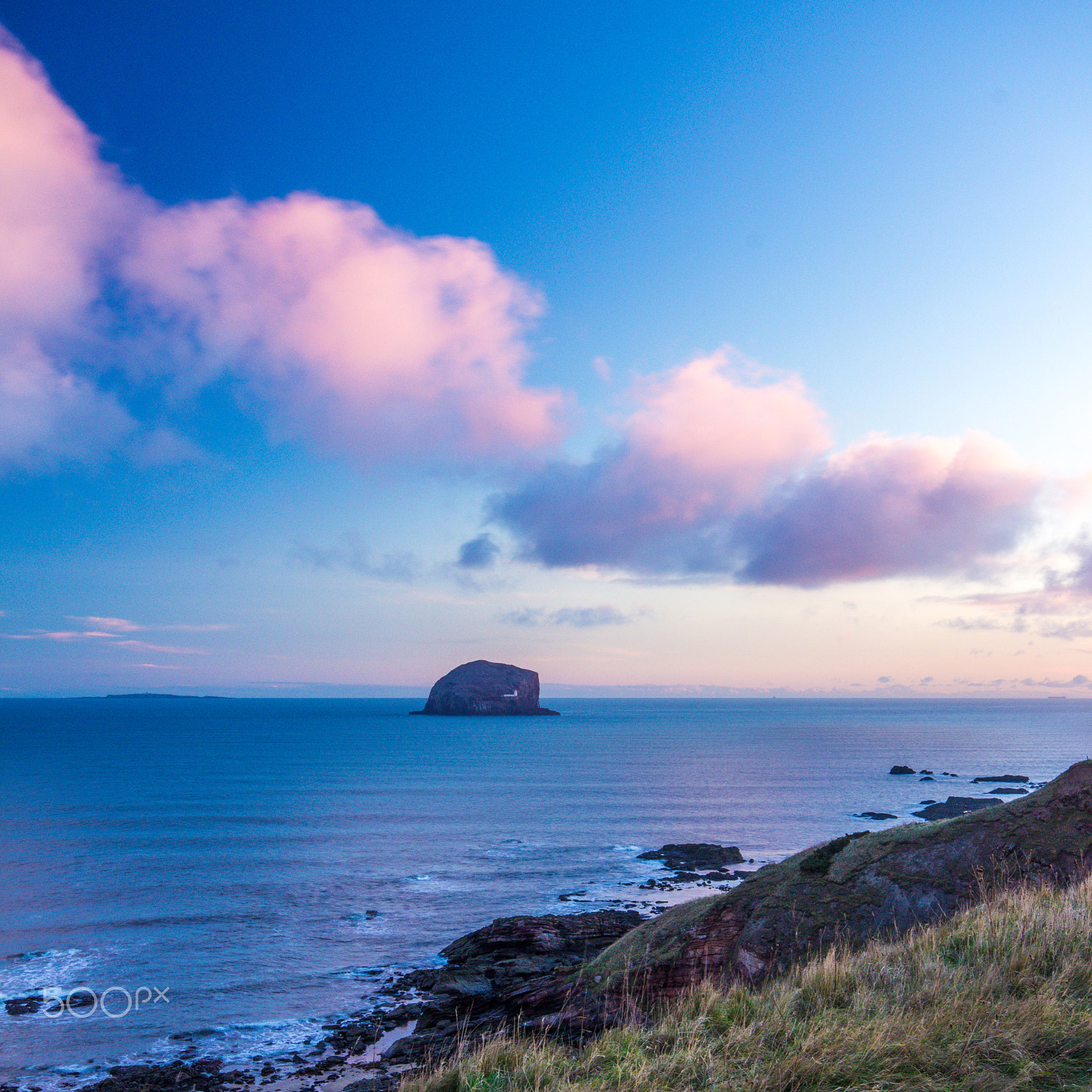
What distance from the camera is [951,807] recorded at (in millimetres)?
62562

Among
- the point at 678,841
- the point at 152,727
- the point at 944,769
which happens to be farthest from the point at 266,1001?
the point at 152,727

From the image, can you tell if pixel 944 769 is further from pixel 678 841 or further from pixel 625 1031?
pixel 625 1031

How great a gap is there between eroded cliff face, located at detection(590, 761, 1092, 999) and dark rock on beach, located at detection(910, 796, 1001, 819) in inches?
1864

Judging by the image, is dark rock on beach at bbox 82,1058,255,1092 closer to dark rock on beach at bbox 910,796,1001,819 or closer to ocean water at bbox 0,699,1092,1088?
ocean water at bbox 0,699,1092,1088

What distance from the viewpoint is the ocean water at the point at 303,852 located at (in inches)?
941

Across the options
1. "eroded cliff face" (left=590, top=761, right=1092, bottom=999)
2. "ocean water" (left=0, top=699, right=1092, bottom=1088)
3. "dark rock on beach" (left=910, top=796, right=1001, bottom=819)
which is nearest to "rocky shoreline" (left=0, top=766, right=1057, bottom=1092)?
"eroded cliff face" (left=590, top=761, right=1092, bottom=999)

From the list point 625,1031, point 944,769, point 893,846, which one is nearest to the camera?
point 625,1031

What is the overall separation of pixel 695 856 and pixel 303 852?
83.3 ft

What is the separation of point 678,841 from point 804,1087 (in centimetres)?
4881

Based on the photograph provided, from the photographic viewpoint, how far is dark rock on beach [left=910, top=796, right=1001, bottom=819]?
59.5 metres

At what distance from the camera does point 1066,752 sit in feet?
384

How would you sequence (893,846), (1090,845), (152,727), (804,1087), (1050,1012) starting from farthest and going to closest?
(152,727), (893,846), (1090,845), (1050,1012), (804,1087)

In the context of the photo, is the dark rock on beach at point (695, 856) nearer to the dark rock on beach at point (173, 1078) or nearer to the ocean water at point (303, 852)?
the ocean water at point (303, 852)

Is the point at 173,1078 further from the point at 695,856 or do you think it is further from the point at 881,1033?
the point at 695,856
